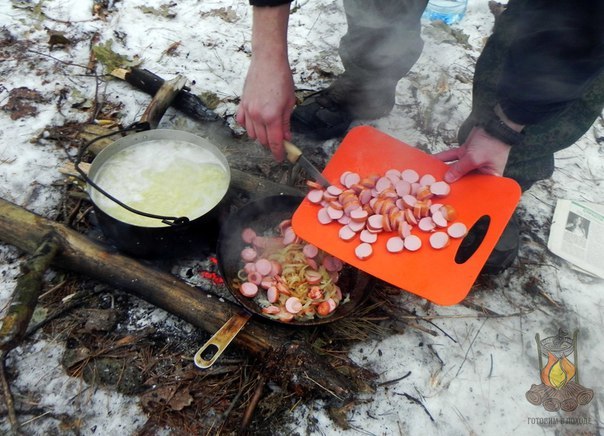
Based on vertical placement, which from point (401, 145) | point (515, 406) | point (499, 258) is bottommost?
point (515, 406)

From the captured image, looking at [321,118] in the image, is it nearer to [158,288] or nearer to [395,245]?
[395,245]

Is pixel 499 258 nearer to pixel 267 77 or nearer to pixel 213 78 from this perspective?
pixel 267 77

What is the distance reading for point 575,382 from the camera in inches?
108

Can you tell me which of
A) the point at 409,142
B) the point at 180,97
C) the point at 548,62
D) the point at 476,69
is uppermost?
the point at 548,62

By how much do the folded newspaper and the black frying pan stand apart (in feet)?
5.71

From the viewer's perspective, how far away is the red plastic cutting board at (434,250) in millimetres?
2484

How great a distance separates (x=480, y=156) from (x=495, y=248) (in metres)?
0.70

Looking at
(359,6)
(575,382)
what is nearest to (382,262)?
(575,382)

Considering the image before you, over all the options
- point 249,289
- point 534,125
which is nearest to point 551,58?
point 534,125

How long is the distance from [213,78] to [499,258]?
3152 millimetres

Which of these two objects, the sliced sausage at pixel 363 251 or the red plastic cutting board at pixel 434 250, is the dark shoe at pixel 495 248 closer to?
the red plastic cutting board at pixel 434 250

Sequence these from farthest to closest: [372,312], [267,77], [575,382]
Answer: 1. [372,312]
2. [575,382]
3. [267,77]

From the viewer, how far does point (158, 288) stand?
2641 millimetres

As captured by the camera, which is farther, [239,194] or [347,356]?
[239,194]
